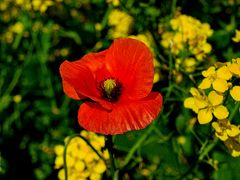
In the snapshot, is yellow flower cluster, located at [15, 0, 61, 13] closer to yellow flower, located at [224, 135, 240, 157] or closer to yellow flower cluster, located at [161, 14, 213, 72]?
yellow flower cluster, located at [161, 14, 213, 72]

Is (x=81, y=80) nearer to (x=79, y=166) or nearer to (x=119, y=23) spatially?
(x=79, y=166)

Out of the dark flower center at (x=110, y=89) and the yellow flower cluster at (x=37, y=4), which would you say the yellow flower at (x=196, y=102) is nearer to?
the dark flower center at (x=110, y=89)

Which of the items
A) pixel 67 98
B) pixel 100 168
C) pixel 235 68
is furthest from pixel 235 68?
pixel 67 98

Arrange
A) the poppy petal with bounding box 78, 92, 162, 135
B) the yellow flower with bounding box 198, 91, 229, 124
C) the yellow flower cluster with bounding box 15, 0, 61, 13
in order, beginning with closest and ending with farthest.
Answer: the poppy petal with bounding box 78, 92, 162, 135 < the yellow flower with bounding box 198, 91, 229, 124 < the yellow flower cluster with bounding box 15, 0, 61, 13

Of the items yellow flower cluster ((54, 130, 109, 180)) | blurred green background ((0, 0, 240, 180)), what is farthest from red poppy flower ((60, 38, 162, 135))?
blurred green background ((0, 0, 240, 180))

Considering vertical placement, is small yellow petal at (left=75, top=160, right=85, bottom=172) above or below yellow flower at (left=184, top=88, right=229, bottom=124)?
below

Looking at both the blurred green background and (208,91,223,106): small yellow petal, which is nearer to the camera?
(208,91,223,106): small yellow petal
